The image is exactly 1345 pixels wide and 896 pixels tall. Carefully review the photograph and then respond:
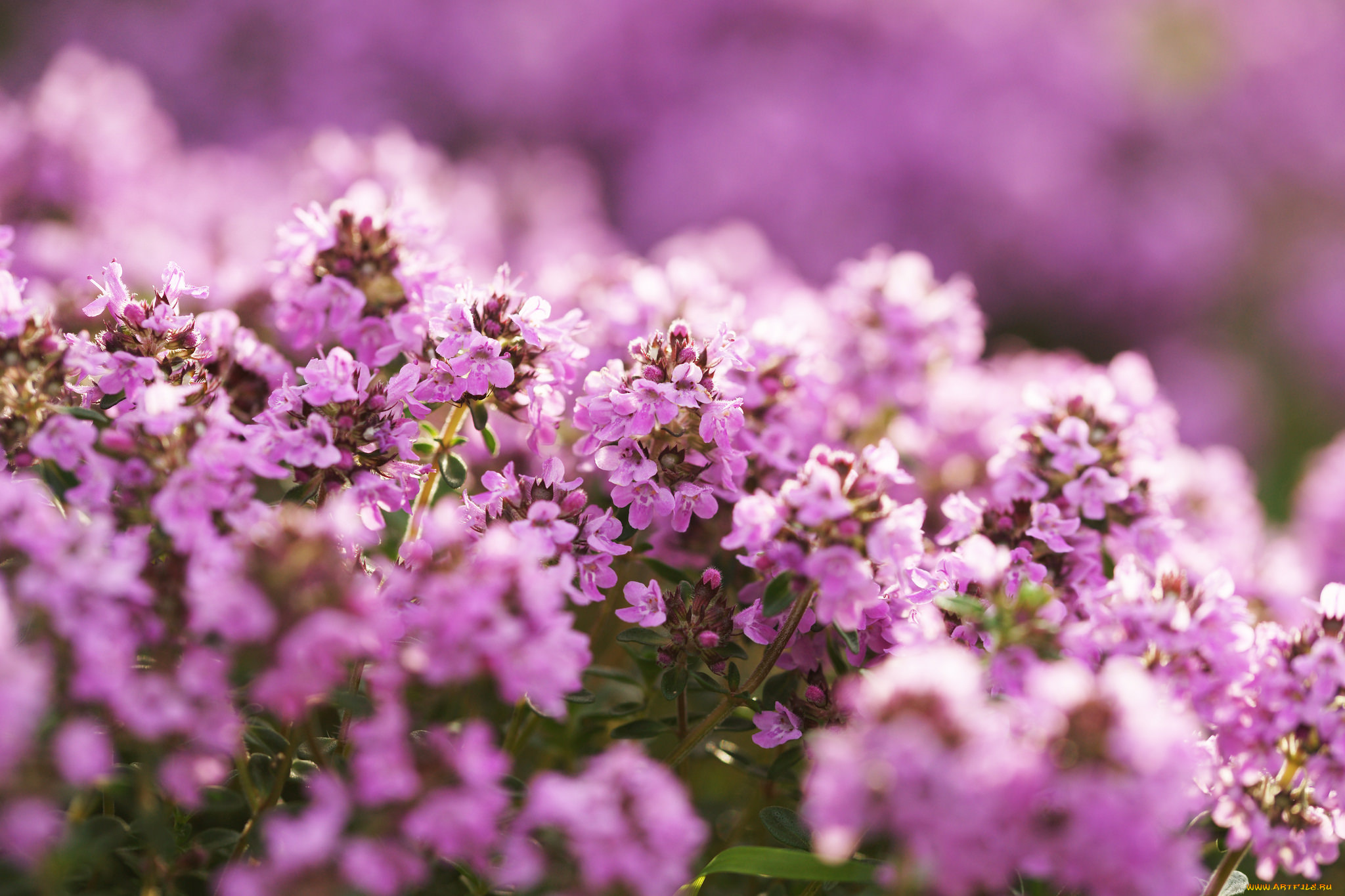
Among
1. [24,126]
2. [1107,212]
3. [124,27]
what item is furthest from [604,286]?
[124,27]

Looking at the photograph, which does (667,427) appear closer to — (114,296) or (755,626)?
(755,626)

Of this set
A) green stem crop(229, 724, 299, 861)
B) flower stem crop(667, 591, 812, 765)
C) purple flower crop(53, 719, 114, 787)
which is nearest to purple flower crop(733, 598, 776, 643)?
flower stem crop(667, 591, 812, 765)

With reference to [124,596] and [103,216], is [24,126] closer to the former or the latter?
[103,216]

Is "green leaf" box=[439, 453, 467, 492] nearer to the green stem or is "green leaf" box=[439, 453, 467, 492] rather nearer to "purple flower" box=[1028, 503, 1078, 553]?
the green stem

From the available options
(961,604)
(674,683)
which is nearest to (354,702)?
(674,683)

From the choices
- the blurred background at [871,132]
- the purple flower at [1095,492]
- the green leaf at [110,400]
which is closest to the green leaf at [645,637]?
the purple flower at [1095,492]

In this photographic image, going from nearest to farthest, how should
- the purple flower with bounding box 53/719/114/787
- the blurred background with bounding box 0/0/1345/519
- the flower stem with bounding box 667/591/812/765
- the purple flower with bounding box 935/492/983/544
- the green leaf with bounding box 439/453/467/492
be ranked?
the purple flower with bounding box 53/719/114/787 → the flower stem with bounding box 667/591/812/765 → the green leaf with bounding box 439/453/467/492 → the purple flower with bounding box 935/492/983/544 → the blurred background with bounding box 0/0/1345/519

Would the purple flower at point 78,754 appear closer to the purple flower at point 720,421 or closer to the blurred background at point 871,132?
the purple flower at point 720,421
